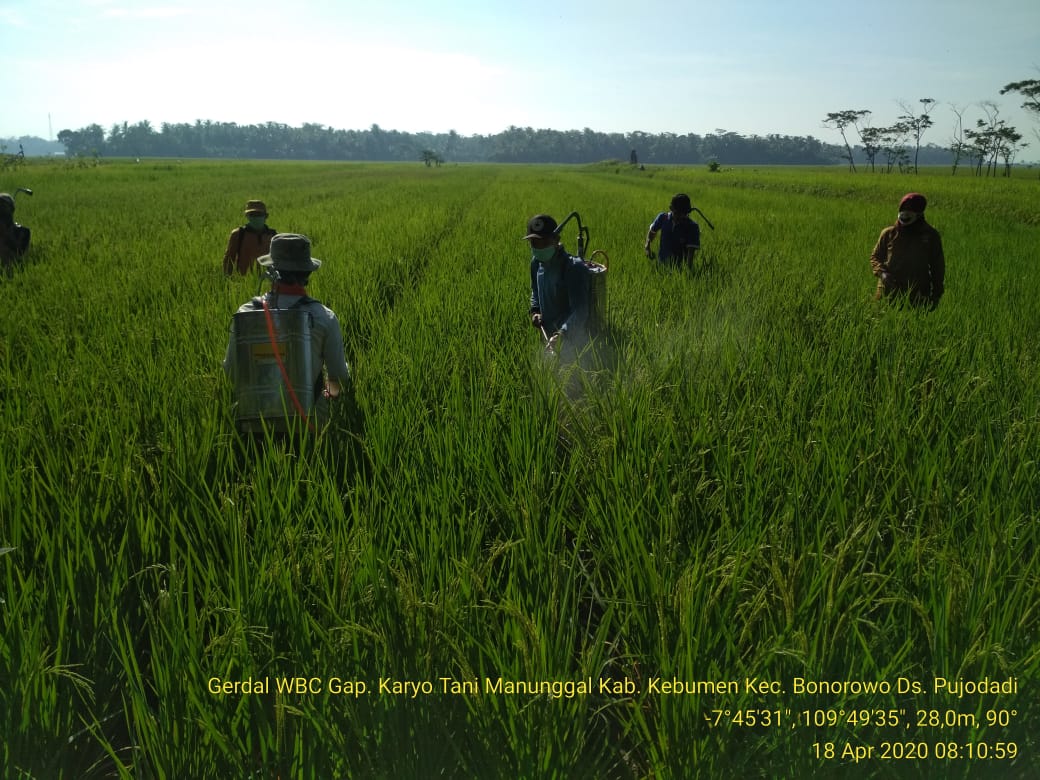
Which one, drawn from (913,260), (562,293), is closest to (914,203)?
(913,260)

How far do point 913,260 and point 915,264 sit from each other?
0.03m

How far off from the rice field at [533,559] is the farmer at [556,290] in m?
0.22

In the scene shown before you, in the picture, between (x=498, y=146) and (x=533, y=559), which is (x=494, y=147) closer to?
(x=498, y=146)

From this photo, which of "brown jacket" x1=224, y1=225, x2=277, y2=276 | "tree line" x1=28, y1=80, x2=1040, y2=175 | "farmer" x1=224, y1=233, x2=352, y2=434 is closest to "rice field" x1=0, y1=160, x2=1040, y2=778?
"farmer" x1=224, y1=233, x2=352, y2=434

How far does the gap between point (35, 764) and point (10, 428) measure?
5.20 feet

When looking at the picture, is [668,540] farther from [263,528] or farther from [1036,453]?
[1036,453]

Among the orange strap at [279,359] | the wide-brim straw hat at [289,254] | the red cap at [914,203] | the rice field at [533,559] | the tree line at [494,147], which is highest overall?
the tree line at [494,147]

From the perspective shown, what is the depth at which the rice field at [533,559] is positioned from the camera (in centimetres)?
112

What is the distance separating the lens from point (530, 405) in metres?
2.56

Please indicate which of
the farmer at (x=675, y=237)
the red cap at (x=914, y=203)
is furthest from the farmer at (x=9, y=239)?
the red cap at (x=914, y=203)

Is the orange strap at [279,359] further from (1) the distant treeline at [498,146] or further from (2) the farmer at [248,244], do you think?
(1) the distant treeline at [498,146]

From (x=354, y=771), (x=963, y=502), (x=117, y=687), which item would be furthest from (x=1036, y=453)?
(x=117, y=687)

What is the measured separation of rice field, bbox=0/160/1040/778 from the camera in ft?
3.68

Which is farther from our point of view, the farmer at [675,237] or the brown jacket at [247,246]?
the farmer at [675,237]
